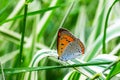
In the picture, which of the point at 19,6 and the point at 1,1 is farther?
the point at 19,6

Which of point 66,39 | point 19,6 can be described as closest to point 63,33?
point 66,39

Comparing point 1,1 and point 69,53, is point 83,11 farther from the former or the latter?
point 69,53

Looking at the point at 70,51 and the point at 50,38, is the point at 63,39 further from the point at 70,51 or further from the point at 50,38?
the point at 50,38

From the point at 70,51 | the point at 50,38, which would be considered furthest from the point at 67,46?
the point at 50,38

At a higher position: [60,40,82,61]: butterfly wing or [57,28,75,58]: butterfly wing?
[57,28,75,58]: butterfly wing

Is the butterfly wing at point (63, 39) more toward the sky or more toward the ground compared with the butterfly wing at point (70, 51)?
more toward the sky
